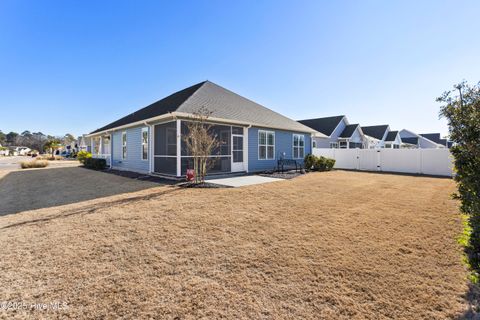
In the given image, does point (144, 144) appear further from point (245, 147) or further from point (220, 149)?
point (245, 147)

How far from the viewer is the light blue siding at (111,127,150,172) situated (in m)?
13.1

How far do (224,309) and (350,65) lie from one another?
48.1 feet

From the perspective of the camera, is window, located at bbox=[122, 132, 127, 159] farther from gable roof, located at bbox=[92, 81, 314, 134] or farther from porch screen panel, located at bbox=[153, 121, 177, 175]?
porch screen panel, located at bbox=[153, 121, 177, 175]

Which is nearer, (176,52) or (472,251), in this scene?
(472,251)

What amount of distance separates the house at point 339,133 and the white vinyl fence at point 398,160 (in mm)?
6220

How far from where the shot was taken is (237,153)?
13.7m

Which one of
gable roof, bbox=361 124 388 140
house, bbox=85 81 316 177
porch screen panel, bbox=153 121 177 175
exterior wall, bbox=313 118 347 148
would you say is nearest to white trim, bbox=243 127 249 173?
house, bbox=85 81 316 177

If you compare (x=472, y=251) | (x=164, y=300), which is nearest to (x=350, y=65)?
(x=472, y=251)

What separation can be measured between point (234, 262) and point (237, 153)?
11.0m

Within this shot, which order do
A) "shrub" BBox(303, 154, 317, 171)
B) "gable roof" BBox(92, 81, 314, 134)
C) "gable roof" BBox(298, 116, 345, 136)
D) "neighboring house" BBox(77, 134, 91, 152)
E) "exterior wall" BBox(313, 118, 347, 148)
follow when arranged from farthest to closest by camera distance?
"neighboring house" BBox(77, 134, 91, 152) → "gable roof" BBox(298, 116, 345, 136) → "exterior wall" BBox(313, 118, 347, 148) → "shrub" BBox(303, 154, 317, 171) → "gable roof" BBox(92, 81, 314, 134)

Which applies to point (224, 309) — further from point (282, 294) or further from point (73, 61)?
point (73, 61)

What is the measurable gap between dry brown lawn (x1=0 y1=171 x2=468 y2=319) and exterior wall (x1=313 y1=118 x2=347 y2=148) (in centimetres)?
2046

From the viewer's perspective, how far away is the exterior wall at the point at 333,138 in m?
25.1

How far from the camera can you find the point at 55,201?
250 inches
